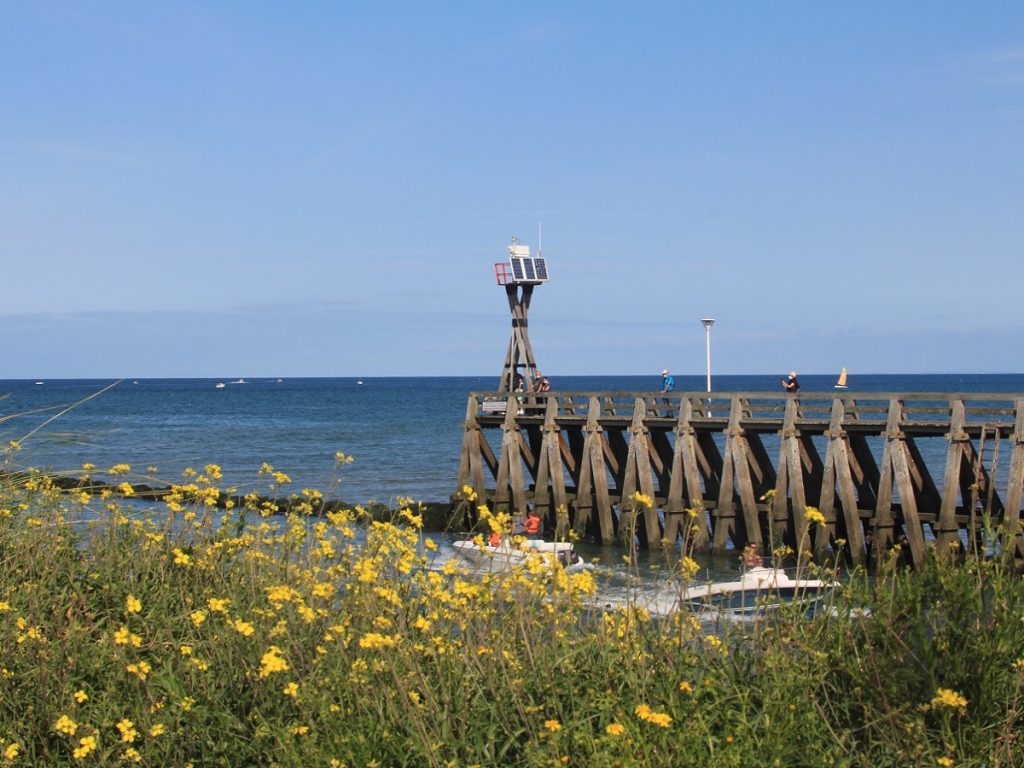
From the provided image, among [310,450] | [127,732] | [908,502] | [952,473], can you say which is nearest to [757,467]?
[908,502]

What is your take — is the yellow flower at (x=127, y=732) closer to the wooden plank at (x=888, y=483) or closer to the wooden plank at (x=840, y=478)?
the wooden plank at (x=888, y=483)

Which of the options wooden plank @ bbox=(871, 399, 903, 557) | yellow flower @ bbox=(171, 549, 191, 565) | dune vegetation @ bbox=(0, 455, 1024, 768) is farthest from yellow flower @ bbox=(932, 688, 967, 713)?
wooden plank @ bbox=(871, 399, 903, 557)

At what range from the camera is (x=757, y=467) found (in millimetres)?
23281

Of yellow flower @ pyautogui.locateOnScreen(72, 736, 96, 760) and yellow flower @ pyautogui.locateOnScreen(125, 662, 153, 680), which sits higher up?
yellow flower @ pyautogui.locateOnScreen(125, 662, 153, 680)

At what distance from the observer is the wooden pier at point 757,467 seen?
19.6 meters

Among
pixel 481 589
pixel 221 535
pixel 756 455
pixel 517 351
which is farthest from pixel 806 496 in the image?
pixel 481 589

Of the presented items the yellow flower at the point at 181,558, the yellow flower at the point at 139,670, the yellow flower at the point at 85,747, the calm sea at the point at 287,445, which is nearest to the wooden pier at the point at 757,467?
the calm sea at the point at 287,445

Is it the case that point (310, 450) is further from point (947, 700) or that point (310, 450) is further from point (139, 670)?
point (947, 700)

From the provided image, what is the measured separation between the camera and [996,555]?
6434 millimetres

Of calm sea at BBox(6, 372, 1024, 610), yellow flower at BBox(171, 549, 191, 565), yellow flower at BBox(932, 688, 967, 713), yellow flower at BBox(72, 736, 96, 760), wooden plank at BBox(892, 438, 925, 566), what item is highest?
yellow flower at BBox(171, 549, 191, 565)

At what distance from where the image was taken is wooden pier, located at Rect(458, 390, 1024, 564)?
19.6 m

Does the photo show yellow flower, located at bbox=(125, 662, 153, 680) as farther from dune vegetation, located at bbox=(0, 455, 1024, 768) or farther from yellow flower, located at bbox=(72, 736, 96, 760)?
yellow flower, located at bbox=(72, 736, 96, 760)

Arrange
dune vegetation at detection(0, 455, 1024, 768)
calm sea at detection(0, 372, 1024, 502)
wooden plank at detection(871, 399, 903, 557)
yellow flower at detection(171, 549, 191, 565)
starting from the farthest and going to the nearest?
calm sea at detection(0, 372, 1024, 502), wooden plank at detection(871, 399, 903, 557), yellow flower at detection(171, 549, 191, 565), dune vegetation at detection(0, 455, 1024, 768)

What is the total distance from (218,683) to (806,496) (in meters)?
18.8
